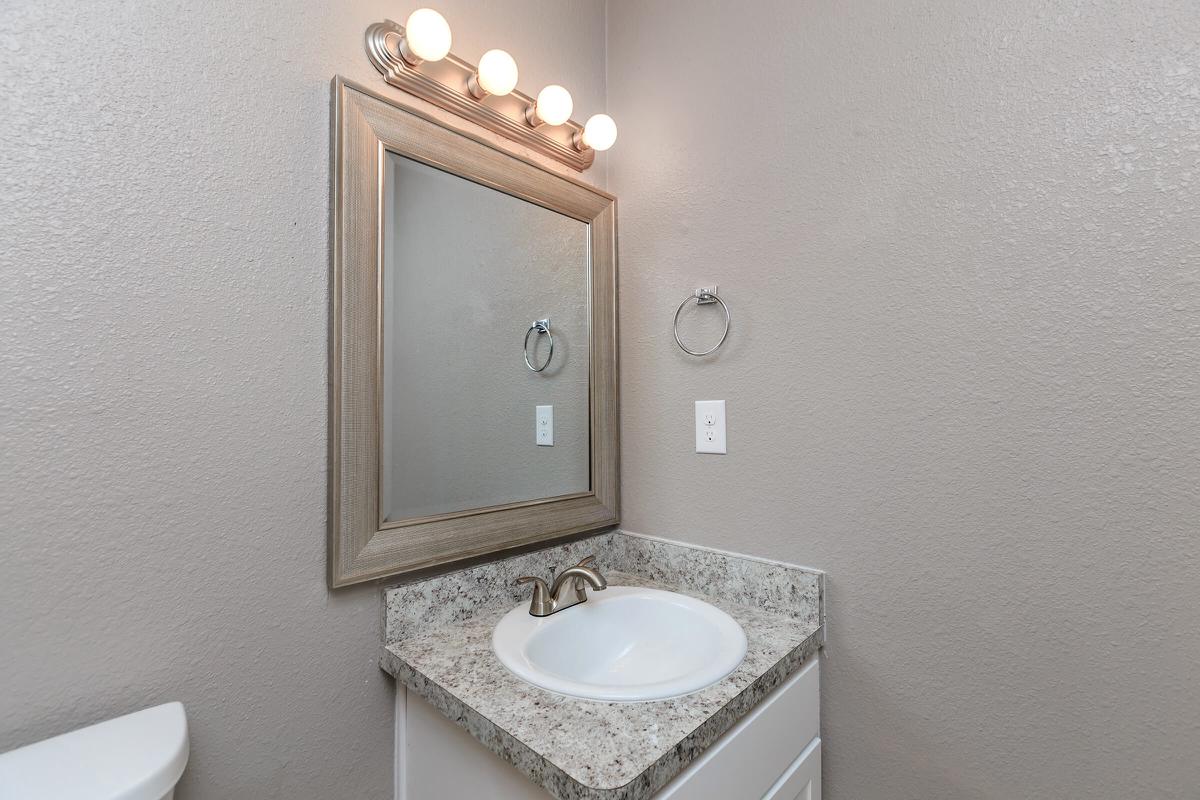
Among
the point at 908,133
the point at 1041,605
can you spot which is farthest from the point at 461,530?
the point at 908,133

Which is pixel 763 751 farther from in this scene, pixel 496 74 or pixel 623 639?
pixel 496 74

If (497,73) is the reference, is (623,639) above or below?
below

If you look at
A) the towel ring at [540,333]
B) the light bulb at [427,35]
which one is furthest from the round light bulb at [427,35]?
the towel ring at [540,333]

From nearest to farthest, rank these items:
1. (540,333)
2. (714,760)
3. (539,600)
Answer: (714,760) → (539,600) → (540,333)

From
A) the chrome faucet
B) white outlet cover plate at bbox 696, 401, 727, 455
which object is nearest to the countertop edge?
the chrome faucet

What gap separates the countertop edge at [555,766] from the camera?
614 mm

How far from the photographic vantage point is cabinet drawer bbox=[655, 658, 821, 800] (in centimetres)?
71

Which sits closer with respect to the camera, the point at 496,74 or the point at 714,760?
the point at 714,760

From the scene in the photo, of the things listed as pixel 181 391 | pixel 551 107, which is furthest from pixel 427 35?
Answer: pixel 181 391

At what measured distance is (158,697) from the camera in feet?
2.41

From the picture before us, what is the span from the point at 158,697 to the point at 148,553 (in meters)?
0.20

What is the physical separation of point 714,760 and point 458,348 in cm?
85

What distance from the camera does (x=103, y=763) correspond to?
0.60 metres

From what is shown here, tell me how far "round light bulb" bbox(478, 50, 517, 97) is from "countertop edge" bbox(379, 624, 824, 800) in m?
1.07
